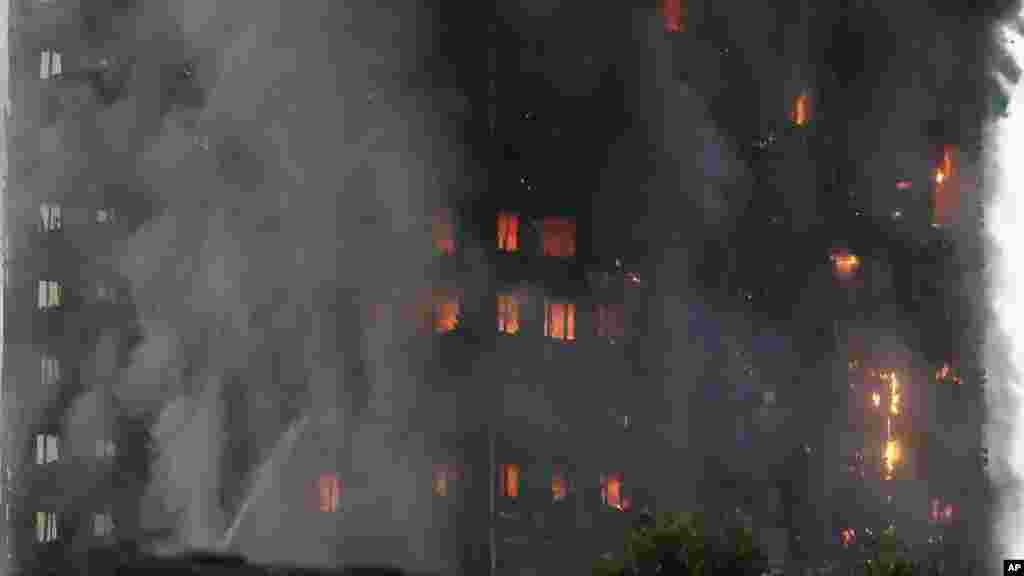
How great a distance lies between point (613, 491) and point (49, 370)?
25.7 metres

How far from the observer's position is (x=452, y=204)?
88.2 m

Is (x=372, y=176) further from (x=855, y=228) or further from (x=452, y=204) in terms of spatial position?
(x=855, y=228)

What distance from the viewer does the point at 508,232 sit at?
89.6 metres

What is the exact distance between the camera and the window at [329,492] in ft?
272

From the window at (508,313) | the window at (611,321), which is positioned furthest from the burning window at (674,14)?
the window at (508,313)

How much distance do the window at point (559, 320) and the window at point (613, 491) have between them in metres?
6.44

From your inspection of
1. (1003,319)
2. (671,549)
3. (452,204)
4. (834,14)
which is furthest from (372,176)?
(1003,319)

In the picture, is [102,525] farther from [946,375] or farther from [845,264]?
[946,375]

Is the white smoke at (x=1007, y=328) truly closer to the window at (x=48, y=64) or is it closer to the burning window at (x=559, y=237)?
the burning window at (x=559, y=237)

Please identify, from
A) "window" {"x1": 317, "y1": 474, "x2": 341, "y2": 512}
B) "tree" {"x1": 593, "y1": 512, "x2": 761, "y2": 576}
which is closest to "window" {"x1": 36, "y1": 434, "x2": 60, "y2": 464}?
"window" {"x1": 317, "y1": 474, "x2": 341, "y2": 512}

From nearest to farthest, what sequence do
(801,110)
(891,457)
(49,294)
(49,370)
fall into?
1. (49,370)
2. (49,294)
3. (801,110)
4. (891,457)

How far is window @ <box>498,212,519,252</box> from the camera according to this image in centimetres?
8925

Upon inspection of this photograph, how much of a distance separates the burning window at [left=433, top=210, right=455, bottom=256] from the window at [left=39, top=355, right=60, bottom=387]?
17.9m

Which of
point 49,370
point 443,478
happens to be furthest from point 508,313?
point 49,370
